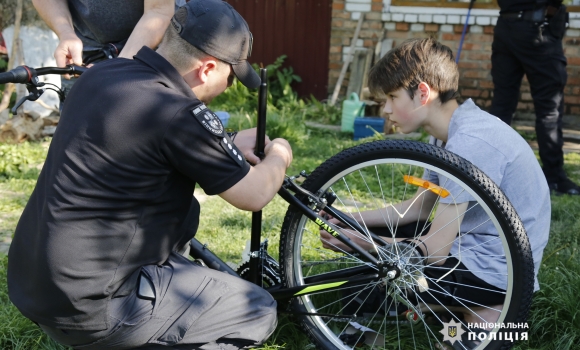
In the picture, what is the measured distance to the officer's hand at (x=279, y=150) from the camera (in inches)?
91.4

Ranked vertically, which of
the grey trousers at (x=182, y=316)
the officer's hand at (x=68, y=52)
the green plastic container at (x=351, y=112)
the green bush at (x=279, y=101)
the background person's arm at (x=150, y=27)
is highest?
the background person's arm at (x=150, y=27)

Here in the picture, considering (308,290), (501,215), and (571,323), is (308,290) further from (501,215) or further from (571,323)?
(571,323)

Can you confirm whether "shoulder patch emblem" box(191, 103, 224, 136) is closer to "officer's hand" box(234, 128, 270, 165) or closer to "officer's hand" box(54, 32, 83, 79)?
"officer's hand" box(234, 128, 270, 165)

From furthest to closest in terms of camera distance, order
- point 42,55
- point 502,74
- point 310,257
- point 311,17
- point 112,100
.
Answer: point 311,17
point 42,55
point 502,74
point 310,257
point 112,100

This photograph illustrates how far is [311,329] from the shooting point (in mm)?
2590

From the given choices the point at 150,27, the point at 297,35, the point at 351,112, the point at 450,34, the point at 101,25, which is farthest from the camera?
the point at 297,35

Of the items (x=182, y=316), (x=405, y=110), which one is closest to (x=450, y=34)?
(x=405, y=110)

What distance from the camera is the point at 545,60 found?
4.78m

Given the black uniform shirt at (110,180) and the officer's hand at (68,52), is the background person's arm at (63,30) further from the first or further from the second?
the black uniform shirt at (110,180)

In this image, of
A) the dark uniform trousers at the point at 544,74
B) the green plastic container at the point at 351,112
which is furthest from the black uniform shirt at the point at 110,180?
the green plastic container at the point at 351,112

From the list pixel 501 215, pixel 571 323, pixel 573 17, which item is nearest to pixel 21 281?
pixel 501 215

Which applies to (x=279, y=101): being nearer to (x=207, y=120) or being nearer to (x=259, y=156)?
(x=259, y=156)

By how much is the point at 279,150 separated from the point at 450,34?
5.64m

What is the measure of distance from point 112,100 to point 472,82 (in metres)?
6.10
